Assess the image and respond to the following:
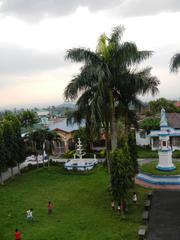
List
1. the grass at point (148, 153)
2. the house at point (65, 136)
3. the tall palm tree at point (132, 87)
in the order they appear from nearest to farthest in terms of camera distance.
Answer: the tall palm tree at point (132, 87)
the grass at point (148, 153)
the house at point (65, 136)

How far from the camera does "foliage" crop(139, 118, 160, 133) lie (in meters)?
42.3

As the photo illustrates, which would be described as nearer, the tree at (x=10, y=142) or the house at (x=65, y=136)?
the tree at (x=10, y=142)

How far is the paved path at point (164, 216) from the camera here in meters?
15.2

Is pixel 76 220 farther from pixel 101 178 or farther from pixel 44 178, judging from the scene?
pixel 44 178

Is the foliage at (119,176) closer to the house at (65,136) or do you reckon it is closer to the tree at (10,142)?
the tree at (10,142)

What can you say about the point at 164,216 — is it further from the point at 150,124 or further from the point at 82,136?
the point at 150,124

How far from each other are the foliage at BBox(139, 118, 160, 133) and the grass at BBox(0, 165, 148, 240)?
14654 mm

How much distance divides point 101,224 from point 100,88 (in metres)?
8.52

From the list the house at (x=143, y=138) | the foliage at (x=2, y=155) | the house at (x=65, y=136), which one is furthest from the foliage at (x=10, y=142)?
the house at (x=143, y=138)

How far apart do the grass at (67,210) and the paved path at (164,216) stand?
34.0 inches

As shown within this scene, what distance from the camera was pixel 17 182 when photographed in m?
29.6

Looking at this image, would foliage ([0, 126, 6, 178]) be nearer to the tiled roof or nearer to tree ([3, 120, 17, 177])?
tree ([3, 120, 17, 177])

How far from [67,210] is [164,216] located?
246 inches

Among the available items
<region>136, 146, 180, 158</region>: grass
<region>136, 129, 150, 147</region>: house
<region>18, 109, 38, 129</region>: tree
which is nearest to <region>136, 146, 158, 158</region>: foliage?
<region>136, 146, 180, 158</region>: grass
